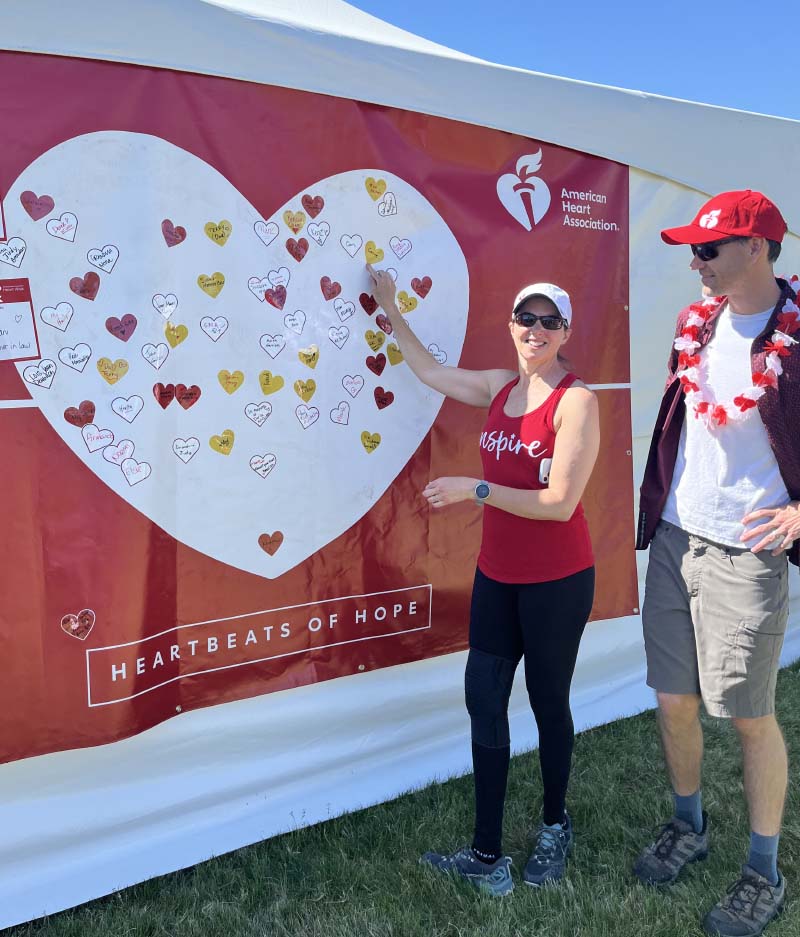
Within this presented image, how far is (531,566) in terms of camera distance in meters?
2.12

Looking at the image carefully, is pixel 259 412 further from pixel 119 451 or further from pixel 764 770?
pixel 764 770

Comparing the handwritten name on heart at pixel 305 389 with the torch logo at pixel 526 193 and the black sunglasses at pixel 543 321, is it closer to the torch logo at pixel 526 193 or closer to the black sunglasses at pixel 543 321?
the black sunglasses at pixel 543 321

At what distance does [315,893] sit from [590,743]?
1.24 meters

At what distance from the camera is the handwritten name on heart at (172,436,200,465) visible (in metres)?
2.30

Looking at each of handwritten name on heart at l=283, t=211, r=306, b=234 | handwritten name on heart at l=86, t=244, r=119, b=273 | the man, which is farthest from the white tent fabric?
the man

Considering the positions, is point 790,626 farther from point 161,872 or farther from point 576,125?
point 161,872

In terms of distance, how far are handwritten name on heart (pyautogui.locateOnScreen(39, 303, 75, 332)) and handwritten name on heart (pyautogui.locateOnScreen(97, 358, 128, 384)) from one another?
0.40 ft

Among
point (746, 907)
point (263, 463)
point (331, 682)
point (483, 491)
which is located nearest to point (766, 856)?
point (746, 907)

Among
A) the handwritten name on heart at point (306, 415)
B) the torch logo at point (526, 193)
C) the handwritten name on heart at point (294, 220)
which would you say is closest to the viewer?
the handwritten name on heart at point (294, 220)

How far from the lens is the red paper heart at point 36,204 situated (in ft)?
6.58

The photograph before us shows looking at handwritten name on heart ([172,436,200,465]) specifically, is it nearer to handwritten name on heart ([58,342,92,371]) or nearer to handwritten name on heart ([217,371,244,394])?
handwritten name on heart ([217,371,244,394])

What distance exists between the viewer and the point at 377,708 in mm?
2781

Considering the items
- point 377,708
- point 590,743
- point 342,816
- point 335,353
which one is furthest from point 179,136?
point 590,743

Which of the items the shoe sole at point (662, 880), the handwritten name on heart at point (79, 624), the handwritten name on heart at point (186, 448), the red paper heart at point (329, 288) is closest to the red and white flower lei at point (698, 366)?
the red paper heart at point (329, 288)
